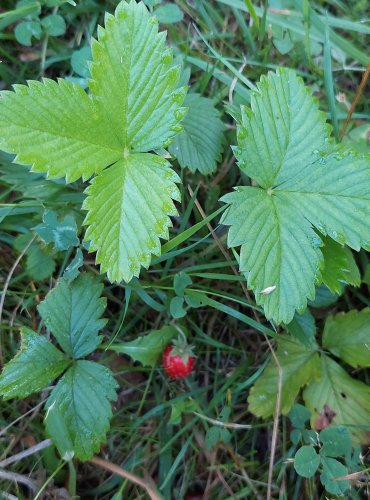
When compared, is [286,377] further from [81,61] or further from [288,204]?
[81,61]

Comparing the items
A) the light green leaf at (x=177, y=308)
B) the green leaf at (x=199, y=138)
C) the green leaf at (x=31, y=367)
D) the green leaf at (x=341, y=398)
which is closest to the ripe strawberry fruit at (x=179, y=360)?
the light green leaf at (x=177, y=308)

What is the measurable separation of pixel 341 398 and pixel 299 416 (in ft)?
0.58

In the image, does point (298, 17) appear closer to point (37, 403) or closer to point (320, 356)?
point (320, 356)

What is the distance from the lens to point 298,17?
219cm

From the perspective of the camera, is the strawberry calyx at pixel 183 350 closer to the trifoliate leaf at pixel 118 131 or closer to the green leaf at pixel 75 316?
the green leaf at pixel 75 316

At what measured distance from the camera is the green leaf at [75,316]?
1.76m

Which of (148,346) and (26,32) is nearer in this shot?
(148,346)

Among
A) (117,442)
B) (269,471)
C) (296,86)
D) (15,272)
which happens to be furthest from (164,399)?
(296,86)

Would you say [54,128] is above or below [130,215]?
above

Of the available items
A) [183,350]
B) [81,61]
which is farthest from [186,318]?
[81,61]

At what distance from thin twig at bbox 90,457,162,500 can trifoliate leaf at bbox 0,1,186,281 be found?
2.36 ft

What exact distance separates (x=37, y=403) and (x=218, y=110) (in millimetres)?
1254

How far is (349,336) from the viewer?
6.37 ft

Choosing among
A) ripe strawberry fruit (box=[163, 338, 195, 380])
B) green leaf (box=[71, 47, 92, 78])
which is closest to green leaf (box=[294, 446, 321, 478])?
ripe strawberry fruit (box=[163, 338, 195, 380])
